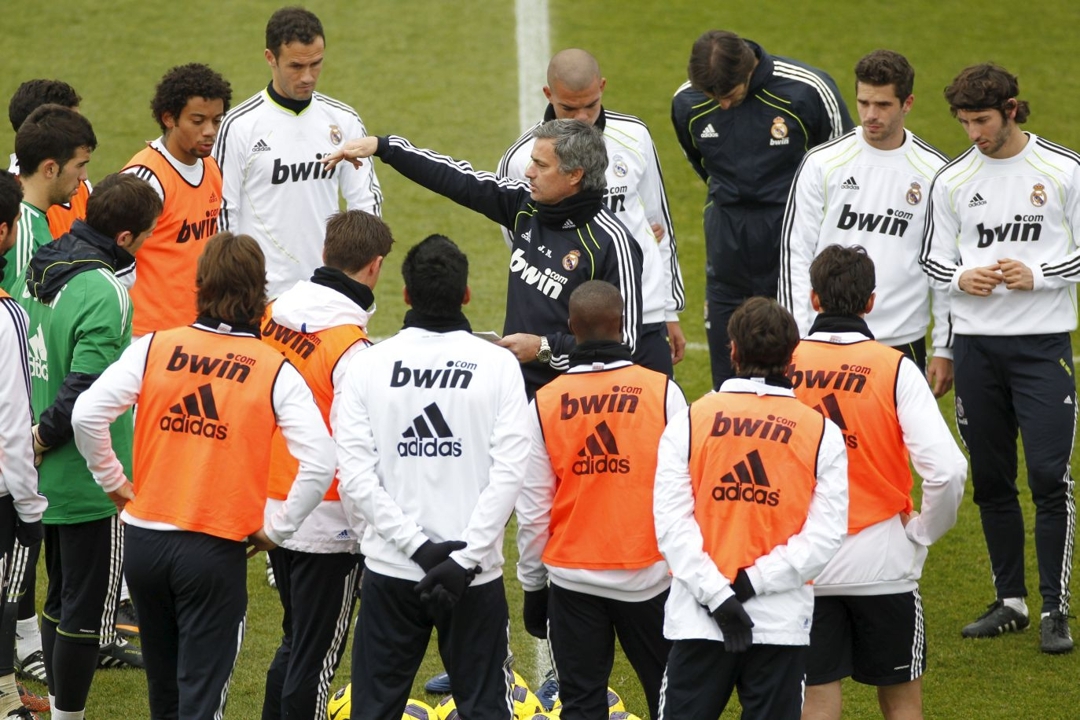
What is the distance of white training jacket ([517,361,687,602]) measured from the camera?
189 inches

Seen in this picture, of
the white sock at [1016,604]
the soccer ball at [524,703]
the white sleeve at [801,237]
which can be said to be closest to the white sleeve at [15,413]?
the soccer ball at [524,703]

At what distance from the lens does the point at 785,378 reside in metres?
4.57

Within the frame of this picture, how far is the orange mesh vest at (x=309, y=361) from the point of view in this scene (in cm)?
509

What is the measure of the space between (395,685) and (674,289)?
3.15 metres

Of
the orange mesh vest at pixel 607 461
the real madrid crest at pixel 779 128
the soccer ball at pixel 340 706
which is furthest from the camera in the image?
the real madrid crest at pixel 779 128

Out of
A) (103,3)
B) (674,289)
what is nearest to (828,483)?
(674,289)

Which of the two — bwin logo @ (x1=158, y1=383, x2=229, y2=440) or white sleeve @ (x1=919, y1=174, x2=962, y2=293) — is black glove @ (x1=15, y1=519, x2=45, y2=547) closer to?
bwin logo @ (x1=158, y1=383, x2=229, y2=440)

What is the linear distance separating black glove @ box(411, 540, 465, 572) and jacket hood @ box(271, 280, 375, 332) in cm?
95

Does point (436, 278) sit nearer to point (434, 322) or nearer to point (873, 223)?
point (434, 322)

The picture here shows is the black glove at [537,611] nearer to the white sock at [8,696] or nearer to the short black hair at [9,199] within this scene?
the white sock at [8,696]

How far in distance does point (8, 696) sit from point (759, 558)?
3176 mm

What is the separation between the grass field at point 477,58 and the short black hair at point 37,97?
472 centimetres

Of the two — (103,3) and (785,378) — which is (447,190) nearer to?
(785,378)

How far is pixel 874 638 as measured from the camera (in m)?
4.98
